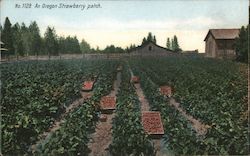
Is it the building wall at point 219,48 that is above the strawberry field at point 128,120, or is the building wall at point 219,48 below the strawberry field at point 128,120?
above

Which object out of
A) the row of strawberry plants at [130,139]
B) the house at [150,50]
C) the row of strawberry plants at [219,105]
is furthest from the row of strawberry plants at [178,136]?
the house at [150,50]

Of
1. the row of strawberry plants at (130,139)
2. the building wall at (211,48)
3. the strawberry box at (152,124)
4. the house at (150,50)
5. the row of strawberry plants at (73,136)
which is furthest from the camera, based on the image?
the building wall at (211,48)

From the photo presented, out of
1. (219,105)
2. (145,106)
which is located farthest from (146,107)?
(219,105)

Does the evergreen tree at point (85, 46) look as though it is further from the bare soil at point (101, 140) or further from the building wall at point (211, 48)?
the building wall at point (211, 48)

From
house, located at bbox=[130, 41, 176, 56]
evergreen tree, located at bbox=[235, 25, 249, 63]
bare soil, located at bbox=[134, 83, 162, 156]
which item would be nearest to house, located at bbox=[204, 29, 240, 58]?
house, located at bbox=[130, 41, 176, 56]

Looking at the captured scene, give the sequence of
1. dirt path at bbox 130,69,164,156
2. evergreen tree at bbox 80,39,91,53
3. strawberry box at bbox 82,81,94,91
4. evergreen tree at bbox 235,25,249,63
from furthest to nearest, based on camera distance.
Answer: evergreen tree at bbox 235,25,249,63
evergreen tree at bbox 80,39,91,53
strawberry box at bbox 82,81,94,91
dirt path at bbox 130,69,164,156

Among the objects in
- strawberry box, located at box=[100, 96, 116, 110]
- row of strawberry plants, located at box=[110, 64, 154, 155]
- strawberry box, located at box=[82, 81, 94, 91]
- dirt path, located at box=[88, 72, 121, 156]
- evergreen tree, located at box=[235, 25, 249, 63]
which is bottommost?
dirt path, located at box=[88, 72, 121, 156]

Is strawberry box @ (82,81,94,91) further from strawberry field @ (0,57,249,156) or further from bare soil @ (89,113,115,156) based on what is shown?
bare soil @ (89,113,115,156)

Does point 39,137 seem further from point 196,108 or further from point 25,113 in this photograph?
point 196,108

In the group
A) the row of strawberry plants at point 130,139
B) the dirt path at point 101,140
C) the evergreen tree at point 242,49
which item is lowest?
the dirt path at point 101,140

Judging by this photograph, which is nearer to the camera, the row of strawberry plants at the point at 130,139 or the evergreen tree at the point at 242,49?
the row of strawberry plants at the point at 130,139

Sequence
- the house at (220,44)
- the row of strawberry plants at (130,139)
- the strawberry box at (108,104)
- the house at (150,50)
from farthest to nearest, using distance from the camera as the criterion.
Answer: the house at (220,44), the house at (150,50), the strawberry box at (108,104), the row of strawberry plants at (130,139)

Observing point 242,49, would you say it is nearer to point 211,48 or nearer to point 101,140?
point 211,48

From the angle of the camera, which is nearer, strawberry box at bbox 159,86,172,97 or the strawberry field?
the strawberry field
